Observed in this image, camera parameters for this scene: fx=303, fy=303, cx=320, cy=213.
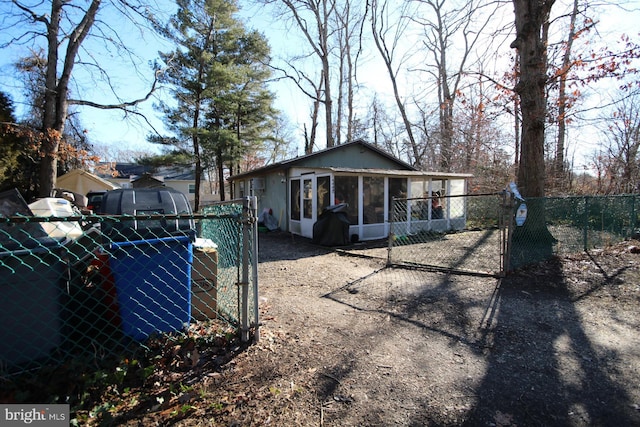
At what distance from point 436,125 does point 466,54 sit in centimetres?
502

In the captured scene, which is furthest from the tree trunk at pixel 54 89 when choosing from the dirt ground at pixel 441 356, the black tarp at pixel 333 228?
the dirt ground at pixel 441 356

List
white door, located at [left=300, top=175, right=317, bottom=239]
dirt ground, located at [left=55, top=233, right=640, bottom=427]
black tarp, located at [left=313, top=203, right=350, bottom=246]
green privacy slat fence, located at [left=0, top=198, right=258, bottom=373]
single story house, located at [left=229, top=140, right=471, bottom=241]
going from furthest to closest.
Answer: white door, located at [left=300, top=175, right=317, bottom=239]
single story house, located at [left=229, top=140, right=471, bottom=241]
black tarp, located at [left=313, top=203, right=350, bottom=246]
green privacy slat fence, located at [left=0, top=198, right=258, bottom=373]
dirt ground, located at [left=55, top=233, right=640, bottom=427]

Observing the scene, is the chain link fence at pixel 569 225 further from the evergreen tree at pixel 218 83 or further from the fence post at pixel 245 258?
the evergreen tree at pixel 218 83

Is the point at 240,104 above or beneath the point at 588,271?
above

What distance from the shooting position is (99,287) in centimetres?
238

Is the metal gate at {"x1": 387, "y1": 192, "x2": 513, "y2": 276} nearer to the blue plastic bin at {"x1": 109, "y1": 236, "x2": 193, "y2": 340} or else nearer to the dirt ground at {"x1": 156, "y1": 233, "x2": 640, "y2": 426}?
the dirt ground at {"x1": 156, "y1": 233, "x2": 640, "y2": 426}

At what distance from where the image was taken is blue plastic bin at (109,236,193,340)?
7.80 feet

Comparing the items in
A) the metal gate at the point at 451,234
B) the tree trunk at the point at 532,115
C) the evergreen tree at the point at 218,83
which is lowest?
the metal gate at the point at 451,234

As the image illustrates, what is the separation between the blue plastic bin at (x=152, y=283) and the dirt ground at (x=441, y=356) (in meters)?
0.68

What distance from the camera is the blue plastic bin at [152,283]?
2377 millimetres

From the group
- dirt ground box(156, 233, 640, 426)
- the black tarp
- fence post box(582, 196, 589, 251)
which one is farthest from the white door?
fence post box(582, 196, 589, 251)

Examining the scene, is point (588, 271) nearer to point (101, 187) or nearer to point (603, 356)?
point (603, 356)

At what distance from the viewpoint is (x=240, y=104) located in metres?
18.2

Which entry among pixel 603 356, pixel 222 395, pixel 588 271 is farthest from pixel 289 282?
pixel 588 271
